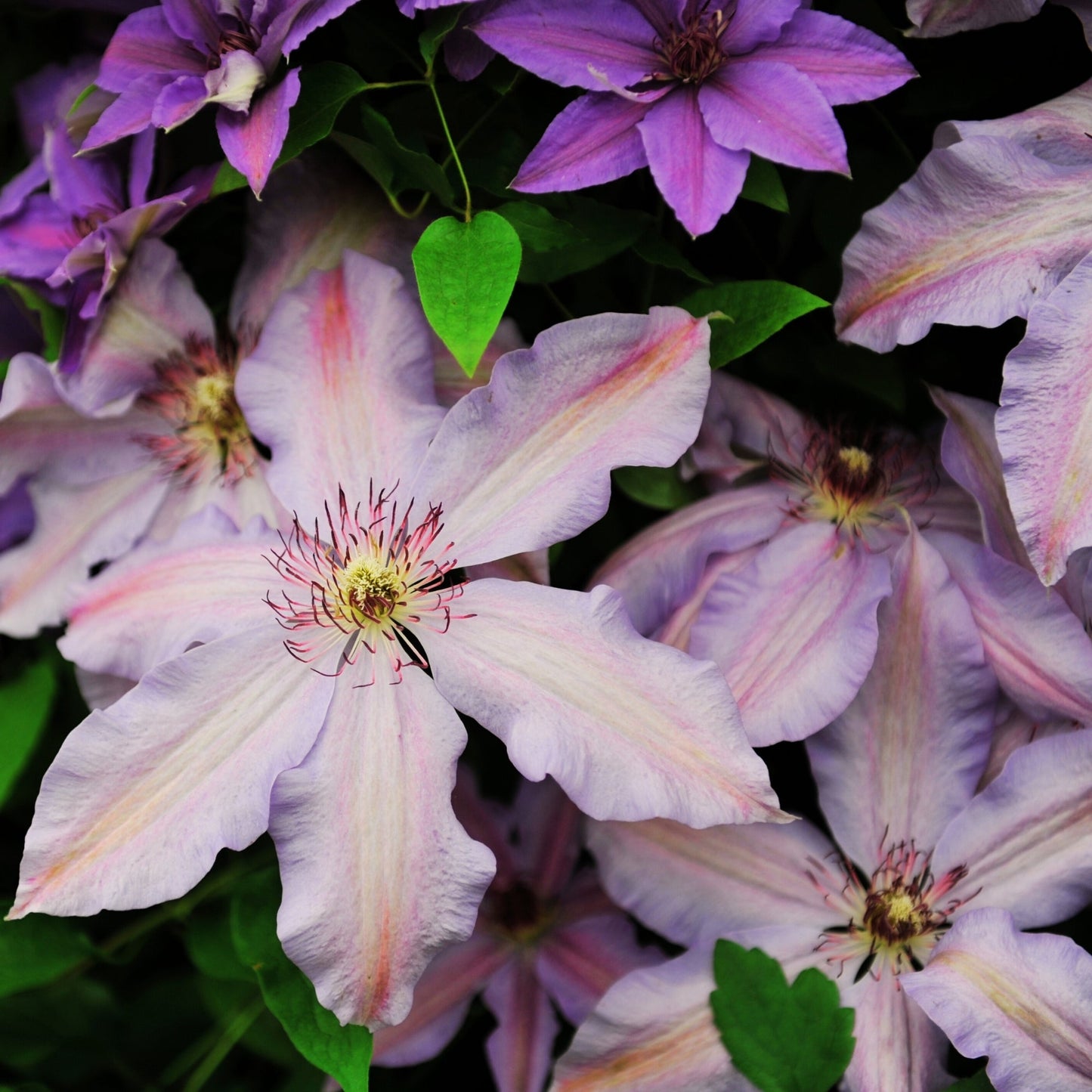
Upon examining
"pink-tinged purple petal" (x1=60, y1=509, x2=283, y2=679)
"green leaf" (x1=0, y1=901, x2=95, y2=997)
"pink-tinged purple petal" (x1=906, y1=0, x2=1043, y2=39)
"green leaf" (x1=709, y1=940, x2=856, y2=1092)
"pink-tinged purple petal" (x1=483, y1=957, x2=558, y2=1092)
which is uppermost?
"pink-tinged purple petal" (x1=906, y1=0, x2=1043, y2=39)

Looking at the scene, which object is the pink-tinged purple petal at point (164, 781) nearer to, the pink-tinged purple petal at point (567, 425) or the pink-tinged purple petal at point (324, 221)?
the pink-tinged purple petal at point (567, 425)

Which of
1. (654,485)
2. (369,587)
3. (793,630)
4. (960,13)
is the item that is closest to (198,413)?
(369,587)

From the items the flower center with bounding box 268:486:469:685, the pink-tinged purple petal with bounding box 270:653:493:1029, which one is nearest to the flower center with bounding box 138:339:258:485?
the flower center with bounding box 268:486:469:685

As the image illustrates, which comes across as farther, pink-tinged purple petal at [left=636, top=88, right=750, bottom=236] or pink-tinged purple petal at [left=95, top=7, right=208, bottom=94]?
pink-tinged purple petal at [left=95, top=7, right=208, bottom=94]

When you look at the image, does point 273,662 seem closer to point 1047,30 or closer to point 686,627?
point 686,627

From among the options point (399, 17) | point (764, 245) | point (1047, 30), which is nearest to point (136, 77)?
point (399, 17)

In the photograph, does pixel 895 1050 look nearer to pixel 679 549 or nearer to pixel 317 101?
pixel 679 549

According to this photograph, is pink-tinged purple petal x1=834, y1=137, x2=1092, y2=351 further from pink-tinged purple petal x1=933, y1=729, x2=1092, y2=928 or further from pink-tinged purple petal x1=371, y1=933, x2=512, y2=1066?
pink-tinged purple petal x1=371, y1=933, x2=512, y2=1066
